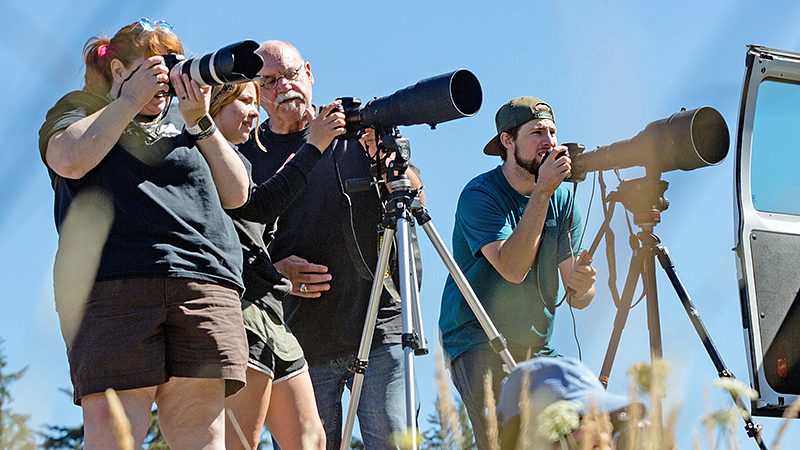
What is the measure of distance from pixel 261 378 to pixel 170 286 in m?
0.55

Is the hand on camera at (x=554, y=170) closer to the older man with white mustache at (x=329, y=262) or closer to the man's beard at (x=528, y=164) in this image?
the man's beard at (x=528, y=164)

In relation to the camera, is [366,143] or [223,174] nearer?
[223,174]

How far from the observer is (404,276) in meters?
2.20

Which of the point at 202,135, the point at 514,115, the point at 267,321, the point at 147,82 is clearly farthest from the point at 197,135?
the point at 514,115

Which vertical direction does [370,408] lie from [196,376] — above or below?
below

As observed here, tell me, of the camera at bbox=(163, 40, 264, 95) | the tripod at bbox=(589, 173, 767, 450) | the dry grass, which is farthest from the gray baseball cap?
the dry grass

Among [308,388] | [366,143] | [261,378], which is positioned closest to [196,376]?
[261,378]

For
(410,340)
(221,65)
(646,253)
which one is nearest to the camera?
(221,65)

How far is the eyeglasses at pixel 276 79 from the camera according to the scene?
2.79 m

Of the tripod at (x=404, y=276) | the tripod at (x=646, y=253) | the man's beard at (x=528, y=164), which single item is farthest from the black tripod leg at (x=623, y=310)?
the man's beard at (x=528, y=164)

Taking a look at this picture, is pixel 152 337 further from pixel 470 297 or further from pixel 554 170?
pixel 554 170

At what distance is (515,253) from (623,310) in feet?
1.32

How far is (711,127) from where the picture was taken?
2.80 m

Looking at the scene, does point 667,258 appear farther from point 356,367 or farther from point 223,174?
point 223,174
